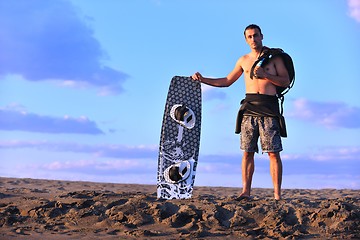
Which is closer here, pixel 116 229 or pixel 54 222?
pixel 116 229

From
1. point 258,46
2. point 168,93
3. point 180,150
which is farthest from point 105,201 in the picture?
point 258,46

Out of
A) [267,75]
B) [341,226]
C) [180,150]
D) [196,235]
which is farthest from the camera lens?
[180,150]

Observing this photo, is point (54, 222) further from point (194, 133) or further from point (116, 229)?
point (194, 133)

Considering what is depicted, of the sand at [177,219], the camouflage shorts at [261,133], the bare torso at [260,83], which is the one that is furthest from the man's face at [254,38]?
the sand at [177,219]

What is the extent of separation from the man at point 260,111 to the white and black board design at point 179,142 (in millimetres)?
745

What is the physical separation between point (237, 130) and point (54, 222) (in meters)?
2.47

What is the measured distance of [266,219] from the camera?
5.74 m

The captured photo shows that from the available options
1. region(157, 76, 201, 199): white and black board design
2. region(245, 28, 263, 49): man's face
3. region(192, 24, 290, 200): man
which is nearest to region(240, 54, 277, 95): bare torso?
region(192, 24, 290, 200): man

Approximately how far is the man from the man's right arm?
0.24 meters

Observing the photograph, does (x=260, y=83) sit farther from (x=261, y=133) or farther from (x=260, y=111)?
(x=261, y=133)

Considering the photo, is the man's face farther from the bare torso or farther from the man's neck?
the bare torso

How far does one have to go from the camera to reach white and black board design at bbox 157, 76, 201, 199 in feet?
23.0

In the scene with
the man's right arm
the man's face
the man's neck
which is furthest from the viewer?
the man's right arm

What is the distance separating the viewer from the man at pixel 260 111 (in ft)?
21.1
